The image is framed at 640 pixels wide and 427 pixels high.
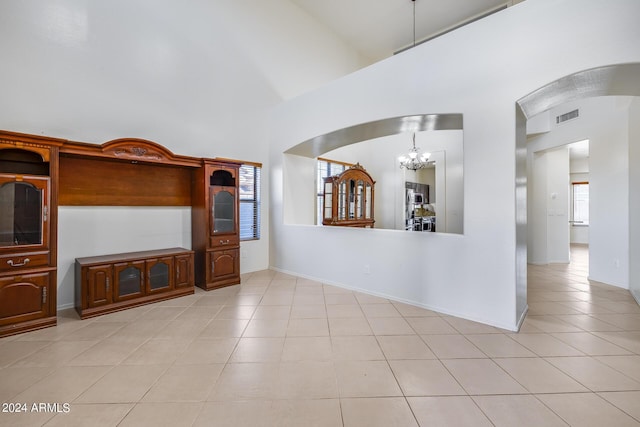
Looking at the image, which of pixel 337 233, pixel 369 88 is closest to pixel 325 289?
pixel 337 233

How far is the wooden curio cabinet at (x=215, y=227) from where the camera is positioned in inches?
166

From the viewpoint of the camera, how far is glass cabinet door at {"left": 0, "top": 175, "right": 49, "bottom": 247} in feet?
9.09

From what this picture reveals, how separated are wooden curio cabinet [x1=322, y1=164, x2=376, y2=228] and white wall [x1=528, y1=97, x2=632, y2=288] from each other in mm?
3980

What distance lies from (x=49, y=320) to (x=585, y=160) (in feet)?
45.3

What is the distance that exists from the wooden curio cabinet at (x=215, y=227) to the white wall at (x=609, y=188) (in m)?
6.16

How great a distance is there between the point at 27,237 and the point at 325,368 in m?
3.37

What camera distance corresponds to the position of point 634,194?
3934 millimetres

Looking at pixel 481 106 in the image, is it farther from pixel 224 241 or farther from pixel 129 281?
pixel 129 281

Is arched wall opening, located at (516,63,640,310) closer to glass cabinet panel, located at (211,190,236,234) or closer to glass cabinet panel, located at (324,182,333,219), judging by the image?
glass cabinet panel, located at (324,182,333,219)

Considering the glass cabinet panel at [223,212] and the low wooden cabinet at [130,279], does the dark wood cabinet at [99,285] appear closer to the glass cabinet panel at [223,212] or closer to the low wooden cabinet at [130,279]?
the low wooden cabinet at [130,279]

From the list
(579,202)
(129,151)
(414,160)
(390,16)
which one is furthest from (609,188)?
(129,151)

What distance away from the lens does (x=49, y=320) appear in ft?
9.56

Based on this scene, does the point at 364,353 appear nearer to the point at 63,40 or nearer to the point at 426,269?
the point at 426,269

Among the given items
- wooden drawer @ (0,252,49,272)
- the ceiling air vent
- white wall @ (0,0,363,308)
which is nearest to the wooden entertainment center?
wooden drawer @ (0,252,49,272)
